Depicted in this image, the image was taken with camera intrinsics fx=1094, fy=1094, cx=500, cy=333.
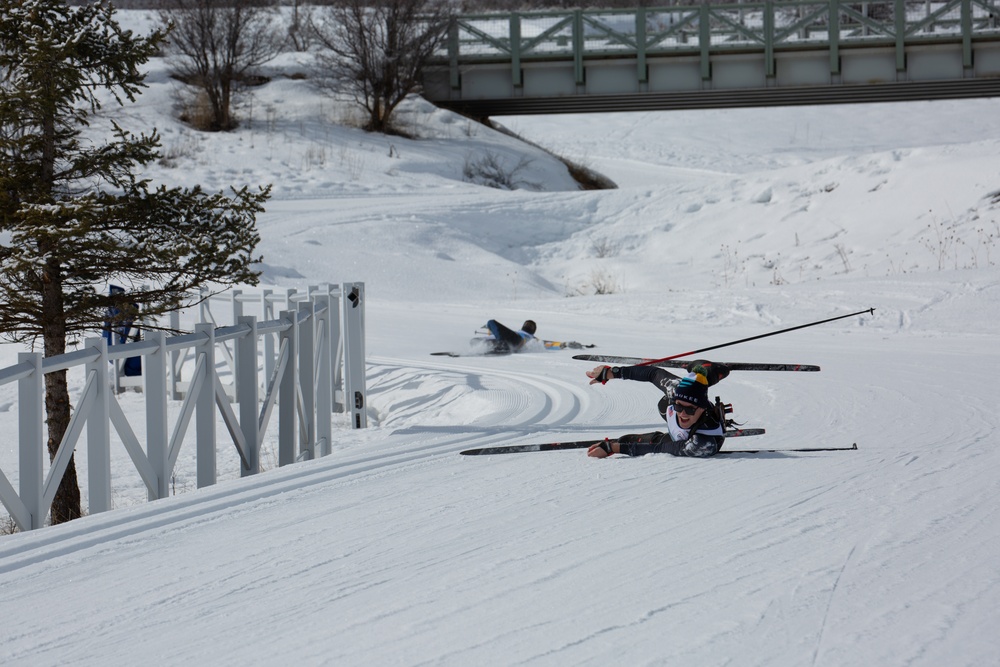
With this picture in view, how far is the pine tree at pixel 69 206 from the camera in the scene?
7809 mm

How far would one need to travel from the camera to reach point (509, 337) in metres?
13.4

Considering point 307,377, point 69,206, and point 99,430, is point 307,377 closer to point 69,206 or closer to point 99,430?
point 69,206

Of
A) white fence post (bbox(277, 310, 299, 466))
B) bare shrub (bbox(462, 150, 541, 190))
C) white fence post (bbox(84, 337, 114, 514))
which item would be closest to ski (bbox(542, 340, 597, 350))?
white fence post (bbox(277, 310, 299, 466))

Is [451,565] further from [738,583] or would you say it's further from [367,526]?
[738,583]

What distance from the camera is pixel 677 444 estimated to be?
6773mm

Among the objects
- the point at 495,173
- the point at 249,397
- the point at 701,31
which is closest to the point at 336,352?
the point at 249,397

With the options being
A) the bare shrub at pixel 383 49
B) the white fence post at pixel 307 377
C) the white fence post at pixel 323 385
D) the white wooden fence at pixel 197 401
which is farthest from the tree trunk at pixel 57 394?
the bare shrub at pixel 383 49

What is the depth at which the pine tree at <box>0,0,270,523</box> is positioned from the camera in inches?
307

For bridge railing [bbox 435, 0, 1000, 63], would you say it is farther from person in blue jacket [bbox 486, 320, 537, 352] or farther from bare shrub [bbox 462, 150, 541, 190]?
person in blue jacket [bbox 486, 320, 537, 352]

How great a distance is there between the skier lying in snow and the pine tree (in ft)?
11.5

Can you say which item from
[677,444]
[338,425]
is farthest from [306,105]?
[677,444]

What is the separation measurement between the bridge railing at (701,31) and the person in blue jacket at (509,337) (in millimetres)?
22466

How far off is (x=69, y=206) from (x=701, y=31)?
3029 centimetres

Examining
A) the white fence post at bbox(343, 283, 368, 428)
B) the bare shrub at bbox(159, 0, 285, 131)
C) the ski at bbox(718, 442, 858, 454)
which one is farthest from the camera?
the bare shrub at bbox(159, 0, 285, 131)
